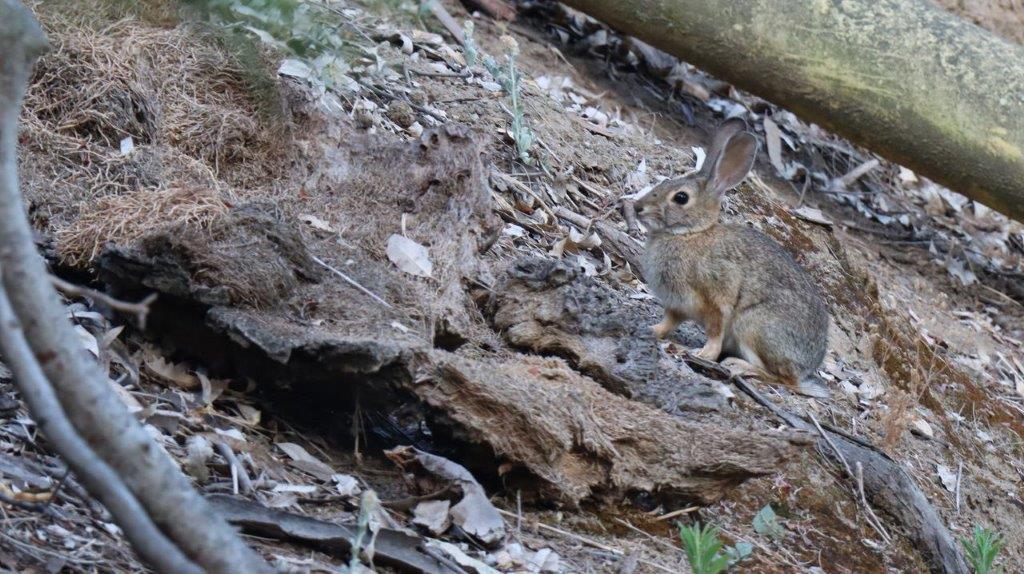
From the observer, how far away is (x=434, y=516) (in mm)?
4012

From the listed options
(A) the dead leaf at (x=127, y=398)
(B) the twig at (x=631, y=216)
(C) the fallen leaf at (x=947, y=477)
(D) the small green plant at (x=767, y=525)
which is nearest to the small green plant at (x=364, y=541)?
(A) the dead leaf at (x=127, y=398)

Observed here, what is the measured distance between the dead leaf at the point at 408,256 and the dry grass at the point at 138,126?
0.69 metres

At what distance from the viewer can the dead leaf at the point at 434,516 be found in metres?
3.98

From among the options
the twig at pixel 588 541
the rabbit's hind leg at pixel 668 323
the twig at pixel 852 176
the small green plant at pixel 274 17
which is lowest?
the twig at pixel 852 176

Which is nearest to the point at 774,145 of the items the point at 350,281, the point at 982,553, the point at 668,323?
the point at 668,323

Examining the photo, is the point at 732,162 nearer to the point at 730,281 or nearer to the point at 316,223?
the point at 730,281

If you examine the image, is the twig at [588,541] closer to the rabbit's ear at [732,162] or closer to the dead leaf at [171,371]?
the dead leaf at [171,371]

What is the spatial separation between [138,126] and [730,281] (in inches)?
127

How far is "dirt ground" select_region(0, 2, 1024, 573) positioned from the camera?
412cm

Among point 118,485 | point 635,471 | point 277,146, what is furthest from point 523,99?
point 118,485

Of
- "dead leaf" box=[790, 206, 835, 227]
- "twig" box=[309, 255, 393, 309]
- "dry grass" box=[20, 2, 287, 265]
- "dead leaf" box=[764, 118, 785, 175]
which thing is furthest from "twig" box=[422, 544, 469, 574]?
"dead leaf" box=[764, 118, 785, 175]

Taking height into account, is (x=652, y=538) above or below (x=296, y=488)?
below

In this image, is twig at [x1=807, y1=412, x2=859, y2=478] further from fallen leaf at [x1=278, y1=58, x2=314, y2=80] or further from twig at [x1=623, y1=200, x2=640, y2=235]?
fallen leaf at [x1=278, y1=58, x2=314, y2=80]

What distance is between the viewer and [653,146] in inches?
347
